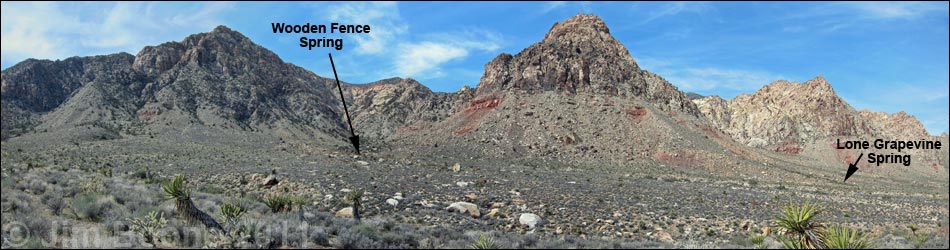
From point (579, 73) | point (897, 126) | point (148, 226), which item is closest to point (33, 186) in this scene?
point (148, 226)

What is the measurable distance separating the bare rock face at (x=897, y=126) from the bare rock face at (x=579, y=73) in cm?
5764

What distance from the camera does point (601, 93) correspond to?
87.3 meters

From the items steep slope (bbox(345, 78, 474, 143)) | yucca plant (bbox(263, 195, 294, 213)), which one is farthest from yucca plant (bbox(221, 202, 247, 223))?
steep slope (bbox(345, 78, 474, 143))

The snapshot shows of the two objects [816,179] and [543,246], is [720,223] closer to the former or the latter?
[543,246]

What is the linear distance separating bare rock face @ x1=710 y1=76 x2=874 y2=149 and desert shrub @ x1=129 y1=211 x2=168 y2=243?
381ft

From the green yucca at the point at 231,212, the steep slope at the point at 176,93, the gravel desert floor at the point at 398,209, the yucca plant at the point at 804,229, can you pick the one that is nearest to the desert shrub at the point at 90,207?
the gravel desert floor at the point at 398,209

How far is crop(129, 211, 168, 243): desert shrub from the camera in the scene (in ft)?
44.7

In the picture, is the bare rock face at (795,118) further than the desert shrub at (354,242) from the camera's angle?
Yes

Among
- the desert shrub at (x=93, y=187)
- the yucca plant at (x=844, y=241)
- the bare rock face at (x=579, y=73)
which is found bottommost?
the yucca plant at (x=844, y=241)

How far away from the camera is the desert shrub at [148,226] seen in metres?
13.6

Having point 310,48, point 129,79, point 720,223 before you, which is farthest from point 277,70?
point 720,223

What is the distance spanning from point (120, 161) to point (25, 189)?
2476 centimetres

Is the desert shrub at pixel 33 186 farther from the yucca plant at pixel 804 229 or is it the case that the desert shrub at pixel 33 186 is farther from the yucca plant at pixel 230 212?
the yucca plant at pixel 804 229

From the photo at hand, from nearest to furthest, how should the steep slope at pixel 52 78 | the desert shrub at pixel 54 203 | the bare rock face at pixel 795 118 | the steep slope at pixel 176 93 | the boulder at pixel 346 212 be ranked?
the desert shrub at pixel 54 203
the boulder at pixel 346 212
the steep slope at pixel 176 93
the steep slope at pixel 52 78
the bare rock face at pixel 795 118
